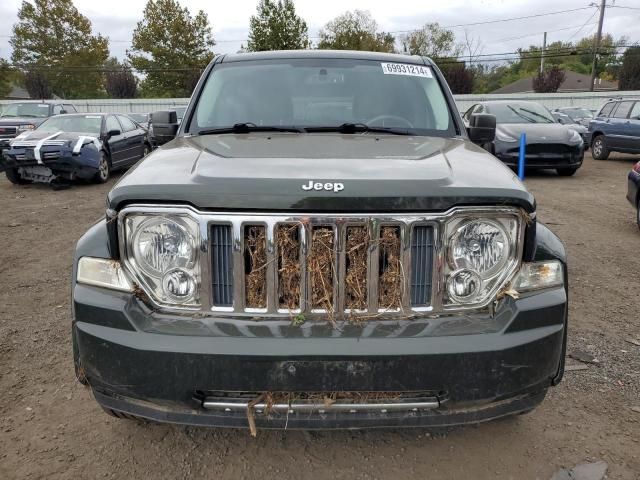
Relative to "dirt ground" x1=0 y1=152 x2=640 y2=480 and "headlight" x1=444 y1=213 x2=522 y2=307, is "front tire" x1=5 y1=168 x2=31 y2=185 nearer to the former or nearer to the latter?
"dirt ground" x1=0 y1=152 x2=640 y2=480

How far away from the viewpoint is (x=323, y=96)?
340 cm

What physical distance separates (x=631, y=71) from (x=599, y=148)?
41.6 metres

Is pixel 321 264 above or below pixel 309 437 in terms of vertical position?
above

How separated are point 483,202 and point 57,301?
12.7 feet

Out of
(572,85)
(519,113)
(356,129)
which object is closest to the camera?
(356,129)

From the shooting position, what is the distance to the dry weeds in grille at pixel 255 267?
2000mm

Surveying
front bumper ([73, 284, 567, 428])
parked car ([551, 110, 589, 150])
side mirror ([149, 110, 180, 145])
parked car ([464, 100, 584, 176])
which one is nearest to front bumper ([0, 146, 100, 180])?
side mirror ([149, 110, 180, 145])

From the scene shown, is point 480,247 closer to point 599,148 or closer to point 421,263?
point 421,263

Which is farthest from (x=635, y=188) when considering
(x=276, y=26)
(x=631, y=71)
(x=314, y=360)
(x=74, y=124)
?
(x=631, y=71)

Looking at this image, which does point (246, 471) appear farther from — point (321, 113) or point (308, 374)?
point (321, 113)

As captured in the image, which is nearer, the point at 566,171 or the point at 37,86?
the point at 566,171

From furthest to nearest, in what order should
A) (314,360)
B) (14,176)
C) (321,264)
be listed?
1. (14,176)
2. (321,264)
3. (314,360)

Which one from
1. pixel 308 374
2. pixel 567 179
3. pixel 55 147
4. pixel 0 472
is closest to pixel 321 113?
pixel 308 374

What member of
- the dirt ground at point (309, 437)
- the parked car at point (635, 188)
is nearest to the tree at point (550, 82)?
the parked car at point (635, 188)
